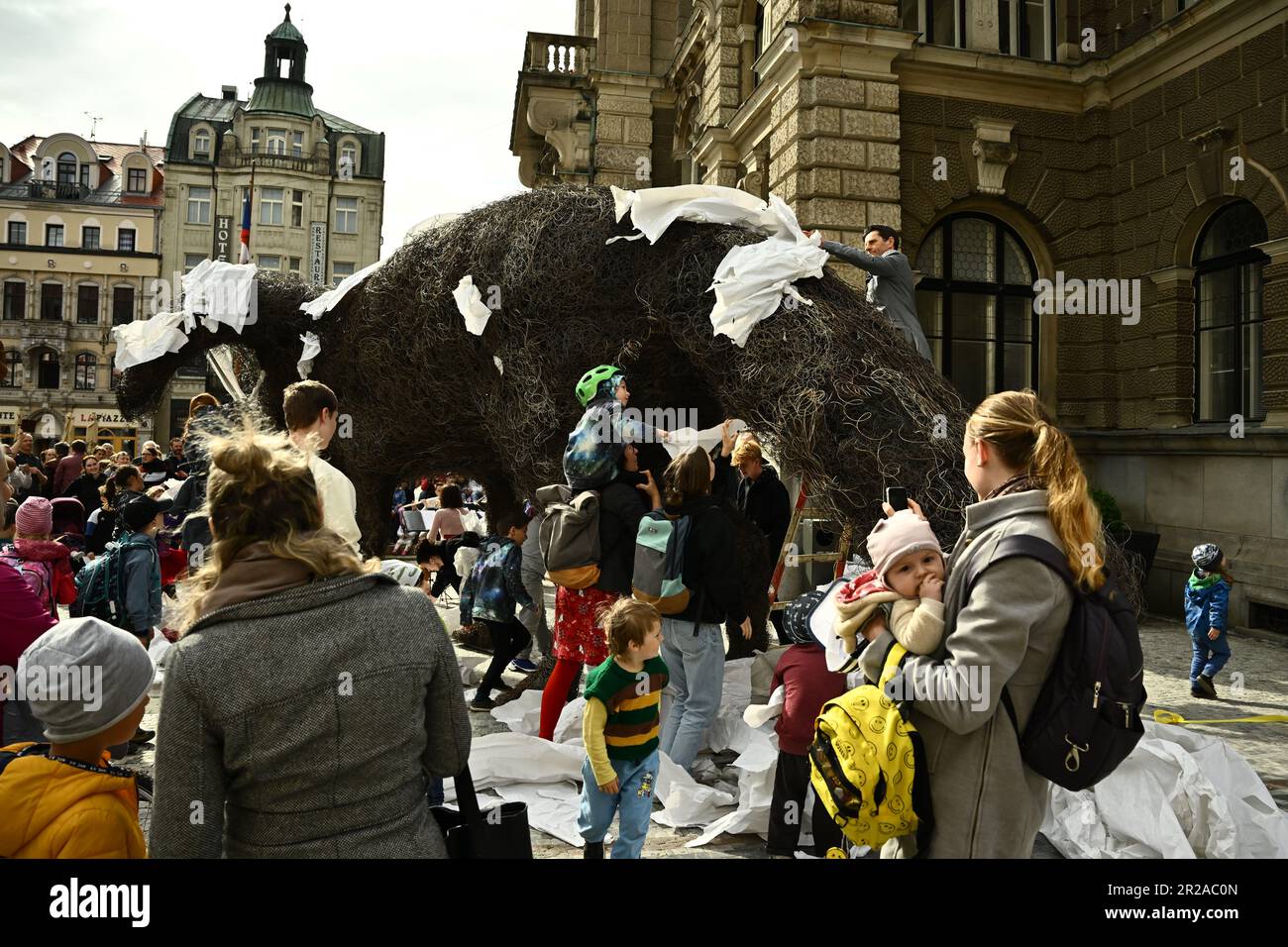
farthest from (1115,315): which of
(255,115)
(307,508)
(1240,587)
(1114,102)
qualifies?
(255,115)

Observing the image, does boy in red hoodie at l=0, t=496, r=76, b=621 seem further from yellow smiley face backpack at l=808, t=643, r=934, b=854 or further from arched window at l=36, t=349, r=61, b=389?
arched window at l=36, t=349, r=61, b=389

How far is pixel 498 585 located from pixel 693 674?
6.36ft

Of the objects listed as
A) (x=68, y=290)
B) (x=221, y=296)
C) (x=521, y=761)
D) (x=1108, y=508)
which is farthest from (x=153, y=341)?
(x=68, y=290)

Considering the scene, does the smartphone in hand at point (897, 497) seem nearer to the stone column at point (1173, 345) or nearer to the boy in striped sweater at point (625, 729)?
the boy in striped sweater at point (625, 729)

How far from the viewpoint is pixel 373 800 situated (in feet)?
6.25

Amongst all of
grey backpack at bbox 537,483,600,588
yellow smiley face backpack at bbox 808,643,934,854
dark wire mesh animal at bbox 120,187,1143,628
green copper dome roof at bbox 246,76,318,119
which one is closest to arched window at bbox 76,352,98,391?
green copper dome roof at bbox 246,76,318,119

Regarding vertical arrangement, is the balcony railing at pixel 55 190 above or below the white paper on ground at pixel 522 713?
above

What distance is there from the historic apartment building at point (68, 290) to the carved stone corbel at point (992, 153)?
40.0 metres

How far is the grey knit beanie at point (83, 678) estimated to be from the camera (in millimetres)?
Answer: 1993

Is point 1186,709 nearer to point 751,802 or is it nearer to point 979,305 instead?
point 751,802

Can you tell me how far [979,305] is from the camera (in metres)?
12.6

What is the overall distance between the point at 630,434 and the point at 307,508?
3078 millimetres

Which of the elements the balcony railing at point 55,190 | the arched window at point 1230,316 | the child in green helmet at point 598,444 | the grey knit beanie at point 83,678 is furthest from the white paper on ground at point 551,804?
the balcony railing at point 55,190
